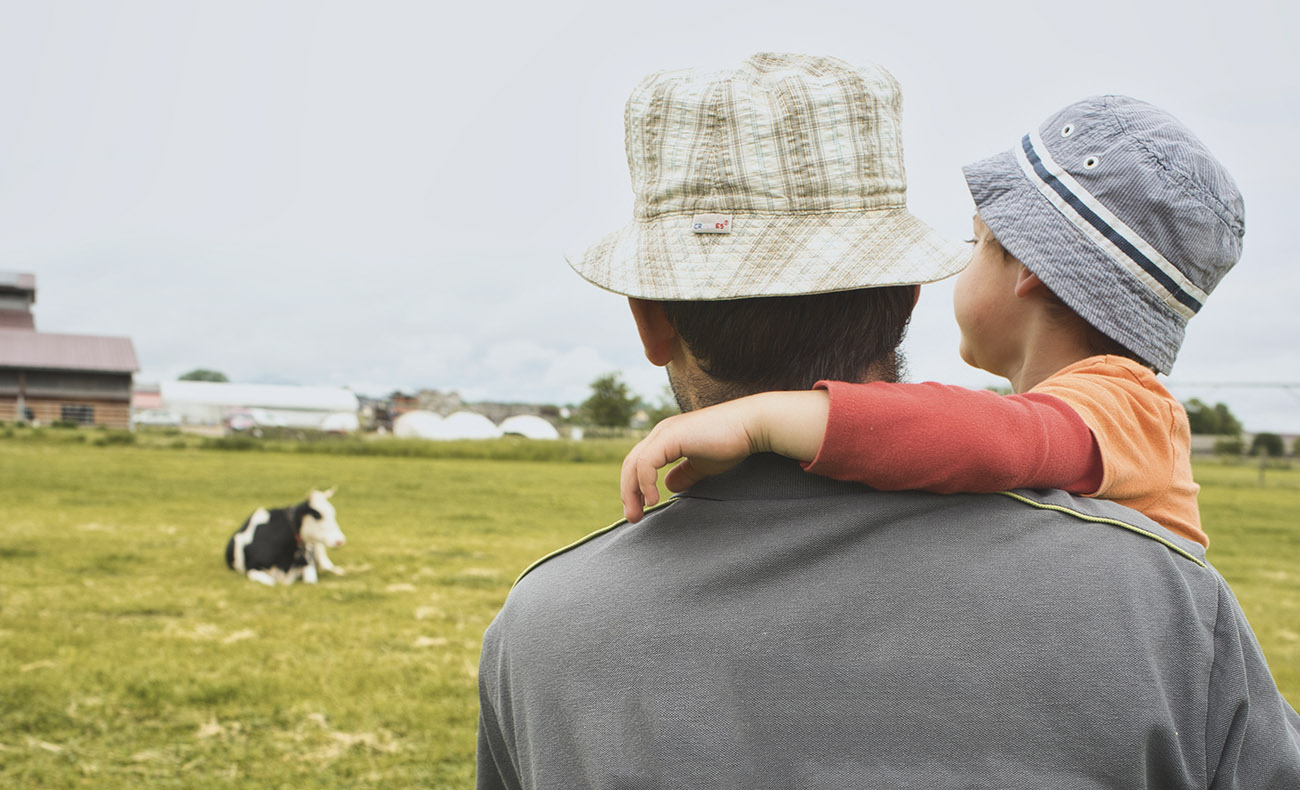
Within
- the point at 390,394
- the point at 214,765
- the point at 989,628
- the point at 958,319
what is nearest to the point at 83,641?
the point at 214,765

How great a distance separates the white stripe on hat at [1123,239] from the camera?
1434 mm

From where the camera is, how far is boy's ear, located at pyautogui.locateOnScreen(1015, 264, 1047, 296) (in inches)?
62.2

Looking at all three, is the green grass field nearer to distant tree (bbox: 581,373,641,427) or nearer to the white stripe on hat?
the white stripe on hat

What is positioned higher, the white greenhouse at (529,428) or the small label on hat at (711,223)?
the small label on hat at (711,223)

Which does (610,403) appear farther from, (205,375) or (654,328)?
(205,375)

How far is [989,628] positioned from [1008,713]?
8 cm

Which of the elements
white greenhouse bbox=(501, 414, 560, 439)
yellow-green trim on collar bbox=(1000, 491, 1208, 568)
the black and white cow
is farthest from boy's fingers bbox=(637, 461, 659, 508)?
white greenhouse bbox=(501, 414, 560, 439)

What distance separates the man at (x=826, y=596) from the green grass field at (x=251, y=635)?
3.27m

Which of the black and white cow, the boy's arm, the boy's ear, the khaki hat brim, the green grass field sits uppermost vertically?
the boy's ear

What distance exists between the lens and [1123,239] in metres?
1.44

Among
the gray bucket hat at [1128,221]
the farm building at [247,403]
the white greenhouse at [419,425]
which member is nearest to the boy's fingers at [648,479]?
the gray bucket hat at [1128,221]

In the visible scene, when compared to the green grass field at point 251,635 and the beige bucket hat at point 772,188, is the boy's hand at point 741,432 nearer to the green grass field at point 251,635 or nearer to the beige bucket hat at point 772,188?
the beige bucket hat at point 772,188

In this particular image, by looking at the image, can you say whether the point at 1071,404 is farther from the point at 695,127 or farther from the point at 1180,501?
the point at 695,127

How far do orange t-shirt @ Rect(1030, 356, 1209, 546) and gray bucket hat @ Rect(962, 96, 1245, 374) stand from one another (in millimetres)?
68
